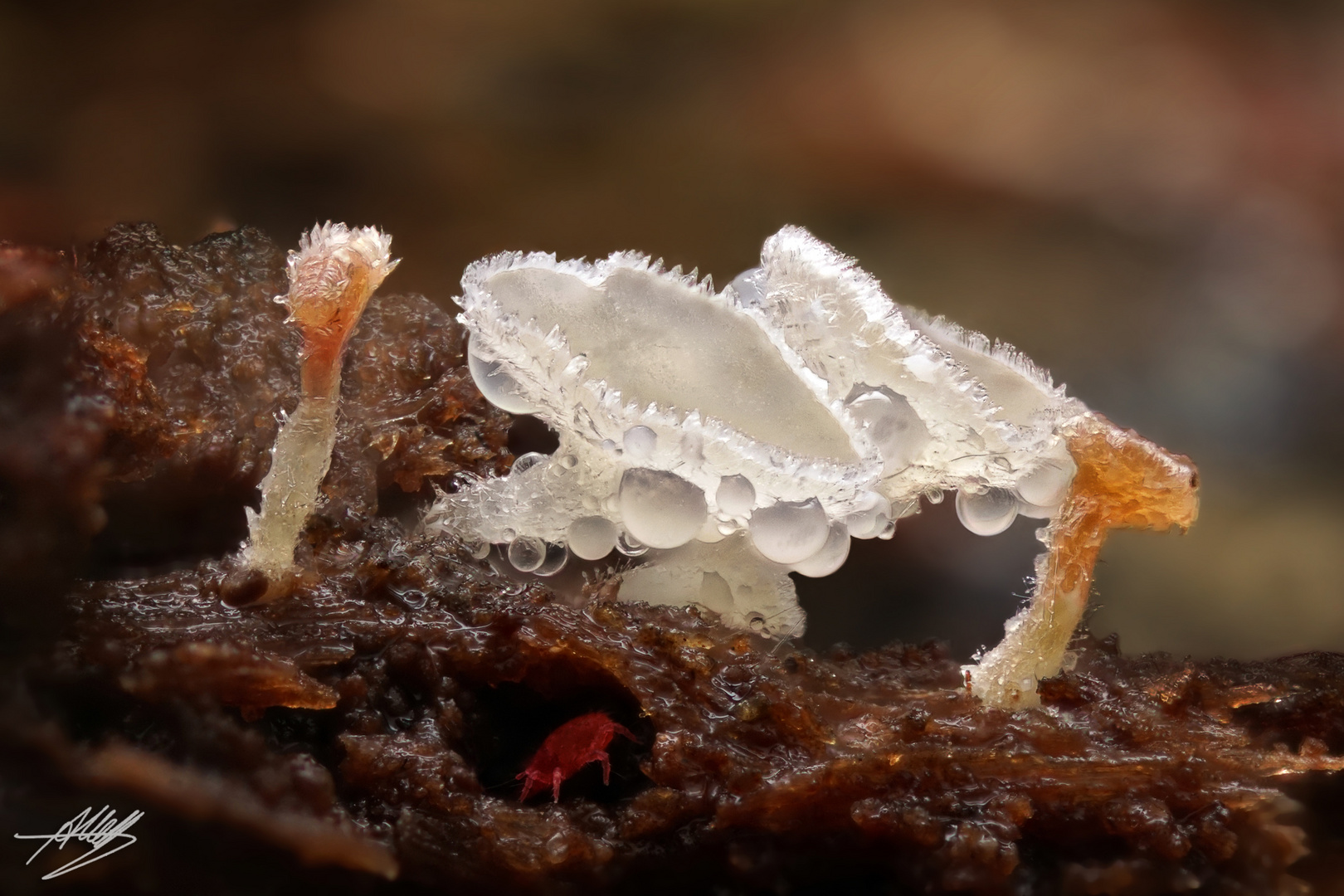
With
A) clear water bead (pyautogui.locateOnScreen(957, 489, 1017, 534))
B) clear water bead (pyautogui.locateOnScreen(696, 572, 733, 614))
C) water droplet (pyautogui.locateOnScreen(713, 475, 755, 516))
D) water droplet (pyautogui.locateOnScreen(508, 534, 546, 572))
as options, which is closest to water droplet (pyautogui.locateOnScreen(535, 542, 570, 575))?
water droplet (pyautogui.locateOnScreen(508, 534, 546, 572))

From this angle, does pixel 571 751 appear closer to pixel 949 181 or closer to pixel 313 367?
pixel 313 367

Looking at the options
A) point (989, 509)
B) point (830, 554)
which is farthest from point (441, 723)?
point (989, 509)

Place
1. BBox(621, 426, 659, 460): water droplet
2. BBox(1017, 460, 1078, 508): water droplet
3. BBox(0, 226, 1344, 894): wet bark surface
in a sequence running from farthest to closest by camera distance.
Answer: BBox(1017, 460, 1078, 508): water droplet
BBox(621, 426, 659, 460): water droplet
BBox(0, 226, 1344, 894): wet bark surface

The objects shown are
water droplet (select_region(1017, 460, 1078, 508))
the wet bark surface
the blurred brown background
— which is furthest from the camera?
the blurred brown background

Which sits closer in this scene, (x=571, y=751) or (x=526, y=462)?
(x=571, y=751)

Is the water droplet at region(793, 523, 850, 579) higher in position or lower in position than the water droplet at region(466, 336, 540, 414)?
lower

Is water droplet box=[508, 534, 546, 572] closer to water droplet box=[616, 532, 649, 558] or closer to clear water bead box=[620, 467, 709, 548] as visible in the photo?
water droplet box=[616, 532, 649, 558]

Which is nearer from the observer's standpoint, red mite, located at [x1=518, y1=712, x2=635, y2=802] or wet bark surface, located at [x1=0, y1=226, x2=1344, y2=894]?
wet bark surface, located at [x1=0, y1=226, x2=1344, y2=894]
